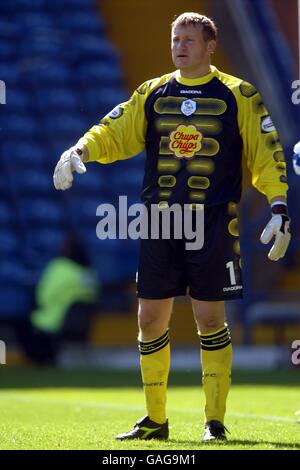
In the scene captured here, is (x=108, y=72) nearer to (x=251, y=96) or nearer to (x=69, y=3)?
(x=69, y=3)

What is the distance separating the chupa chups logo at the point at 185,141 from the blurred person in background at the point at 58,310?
7837 millimetres

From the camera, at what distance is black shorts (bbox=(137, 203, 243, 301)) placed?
18.8 ft

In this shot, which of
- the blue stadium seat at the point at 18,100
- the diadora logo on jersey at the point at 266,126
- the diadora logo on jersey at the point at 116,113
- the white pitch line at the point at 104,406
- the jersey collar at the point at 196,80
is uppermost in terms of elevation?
the blue stadium seat at the point at 18,100

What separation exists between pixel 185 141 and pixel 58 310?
26.0ft

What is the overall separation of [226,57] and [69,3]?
2277mm

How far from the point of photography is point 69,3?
17562 mm

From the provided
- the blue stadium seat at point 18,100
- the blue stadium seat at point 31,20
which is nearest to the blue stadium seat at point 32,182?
the blue stadium seat at point 18,100

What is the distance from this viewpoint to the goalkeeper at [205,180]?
18.8 feet

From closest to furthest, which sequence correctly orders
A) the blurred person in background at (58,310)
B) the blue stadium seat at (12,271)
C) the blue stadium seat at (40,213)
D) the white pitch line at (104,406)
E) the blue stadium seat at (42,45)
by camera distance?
1. the white pitch line at (104,406)
2. the blurred person in background at (58,310)
3. the blue stadium seat at (12,271)
4. the blue stadium seat at (40,213)
5. the blue stadium seat at (42,45)

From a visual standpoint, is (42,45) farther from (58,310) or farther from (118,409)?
(118,409)

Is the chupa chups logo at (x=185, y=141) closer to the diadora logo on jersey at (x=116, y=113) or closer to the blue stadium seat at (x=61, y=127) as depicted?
the diadora logo on jersey at (x=116, y=113)

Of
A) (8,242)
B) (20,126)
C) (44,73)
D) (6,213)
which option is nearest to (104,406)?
(8,242)

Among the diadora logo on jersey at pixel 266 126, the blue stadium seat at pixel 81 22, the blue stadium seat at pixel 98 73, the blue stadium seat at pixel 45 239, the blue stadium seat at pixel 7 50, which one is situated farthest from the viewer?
the blue stadium seat at pixel 81 22
